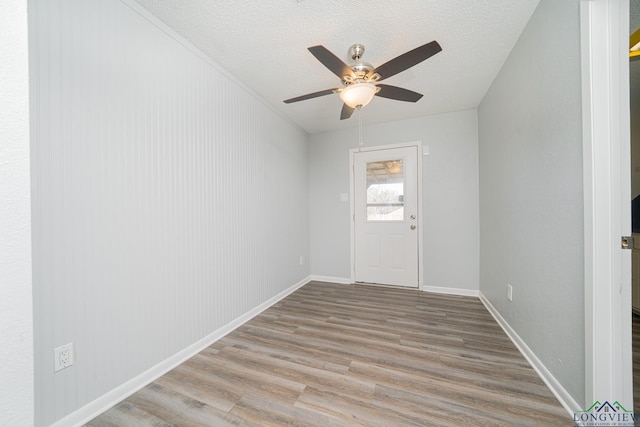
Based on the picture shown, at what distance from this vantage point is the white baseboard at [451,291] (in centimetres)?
310

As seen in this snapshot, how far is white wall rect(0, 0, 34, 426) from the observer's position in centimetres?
67

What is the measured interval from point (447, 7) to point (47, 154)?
252cm

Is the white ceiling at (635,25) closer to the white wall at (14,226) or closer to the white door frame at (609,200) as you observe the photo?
the white door frame at (609,200)

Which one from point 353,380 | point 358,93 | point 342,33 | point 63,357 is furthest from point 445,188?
point 63,357

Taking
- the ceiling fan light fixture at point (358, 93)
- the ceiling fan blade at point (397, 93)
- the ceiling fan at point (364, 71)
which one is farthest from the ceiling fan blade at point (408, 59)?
the ceiling fan blade at point (397, 93)

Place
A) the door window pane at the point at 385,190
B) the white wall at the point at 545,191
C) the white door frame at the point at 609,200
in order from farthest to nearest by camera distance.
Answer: the door window pane at the point at 385,190, the white wall at the point at 545,191, the white door frame at the point at 609,200

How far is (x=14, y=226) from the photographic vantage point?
2.27ft

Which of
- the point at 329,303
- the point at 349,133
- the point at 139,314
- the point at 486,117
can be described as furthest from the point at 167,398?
the point at 486,117

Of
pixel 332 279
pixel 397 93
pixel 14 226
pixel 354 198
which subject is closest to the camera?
pixel 14 226

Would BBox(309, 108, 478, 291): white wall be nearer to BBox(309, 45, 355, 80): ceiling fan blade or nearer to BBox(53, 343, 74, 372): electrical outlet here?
BBox(309, 45, 355, 80): ceiling fan blade

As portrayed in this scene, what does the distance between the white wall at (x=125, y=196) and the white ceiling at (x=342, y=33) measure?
0.83ft

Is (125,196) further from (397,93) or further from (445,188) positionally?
(445,188)

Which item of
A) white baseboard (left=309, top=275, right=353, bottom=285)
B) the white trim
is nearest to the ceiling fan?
the white trim

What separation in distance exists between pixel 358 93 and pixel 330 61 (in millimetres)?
311
